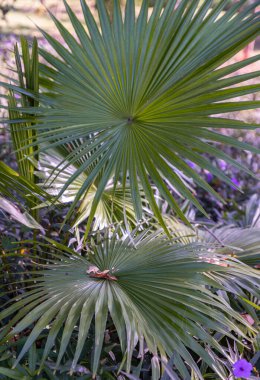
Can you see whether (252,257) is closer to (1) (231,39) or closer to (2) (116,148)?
(2) (116,148)

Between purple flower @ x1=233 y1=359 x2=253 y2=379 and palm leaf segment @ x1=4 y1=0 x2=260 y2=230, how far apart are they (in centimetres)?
41

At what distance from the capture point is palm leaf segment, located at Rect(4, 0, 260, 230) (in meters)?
1.36

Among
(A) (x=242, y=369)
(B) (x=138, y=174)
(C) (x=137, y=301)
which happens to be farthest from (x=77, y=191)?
(A) (x=242, y=369)

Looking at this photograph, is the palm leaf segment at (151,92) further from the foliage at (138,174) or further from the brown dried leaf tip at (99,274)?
the brown dried leaf tip at (99,274)

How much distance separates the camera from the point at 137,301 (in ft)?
4.24

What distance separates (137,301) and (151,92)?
56 cm

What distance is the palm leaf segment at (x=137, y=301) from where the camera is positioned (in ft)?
3.91

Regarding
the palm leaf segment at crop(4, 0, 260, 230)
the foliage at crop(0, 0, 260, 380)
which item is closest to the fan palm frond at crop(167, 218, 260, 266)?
the foliage at crop(0, 0, 260, 380)

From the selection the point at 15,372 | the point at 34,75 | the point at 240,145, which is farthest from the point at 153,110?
the point at 15,372

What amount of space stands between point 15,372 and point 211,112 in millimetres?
803

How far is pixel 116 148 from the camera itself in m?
1.45

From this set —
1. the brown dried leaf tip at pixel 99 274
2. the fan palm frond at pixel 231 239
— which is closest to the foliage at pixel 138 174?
the brown dried leaf tip at pixel 99 274

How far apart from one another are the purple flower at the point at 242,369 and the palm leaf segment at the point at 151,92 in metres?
0.41

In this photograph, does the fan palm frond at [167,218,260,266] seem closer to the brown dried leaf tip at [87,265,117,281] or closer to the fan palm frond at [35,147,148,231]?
the fan palm frond at [35,147,148,231]
